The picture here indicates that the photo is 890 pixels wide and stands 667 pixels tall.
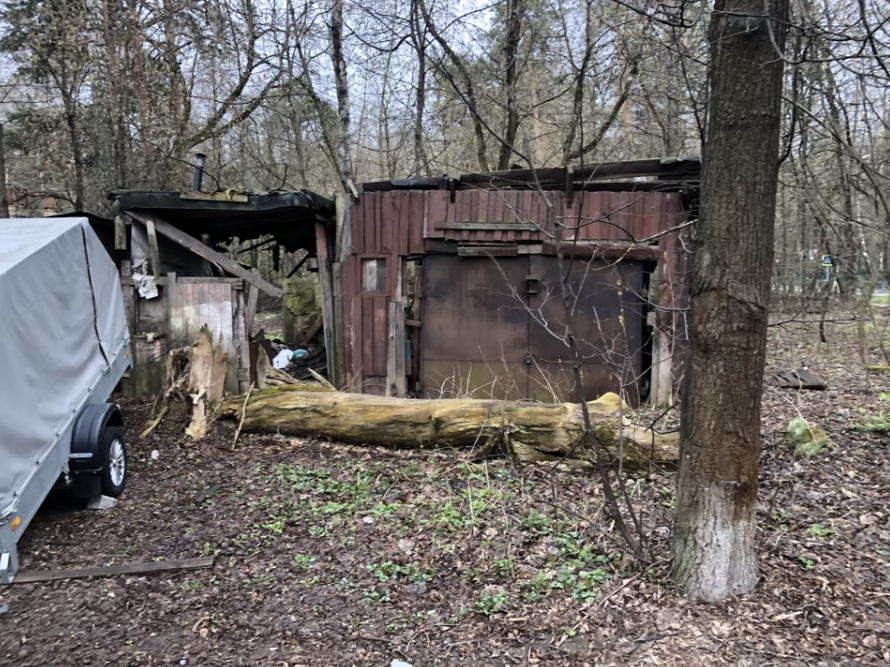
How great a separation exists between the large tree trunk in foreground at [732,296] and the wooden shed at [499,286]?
4.84 m

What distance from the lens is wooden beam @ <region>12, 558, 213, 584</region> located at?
3.84 metres

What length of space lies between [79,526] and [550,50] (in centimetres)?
1250

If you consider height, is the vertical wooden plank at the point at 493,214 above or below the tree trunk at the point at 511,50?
below

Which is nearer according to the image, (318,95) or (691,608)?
(691,608)

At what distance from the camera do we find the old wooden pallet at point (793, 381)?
8133 mm

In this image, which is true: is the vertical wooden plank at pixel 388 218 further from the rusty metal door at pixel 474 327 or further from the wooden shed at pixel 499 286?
the rusty metal door at pixel 474 327

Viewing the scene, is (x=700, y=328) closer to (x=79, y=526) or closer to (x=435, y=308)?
(x=79, y=526)

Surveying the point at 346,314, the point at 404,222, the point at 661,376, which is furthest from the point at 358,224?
the point at 661,376

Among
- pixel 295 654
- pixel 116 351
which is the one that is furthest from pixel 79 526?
pixel 295 654

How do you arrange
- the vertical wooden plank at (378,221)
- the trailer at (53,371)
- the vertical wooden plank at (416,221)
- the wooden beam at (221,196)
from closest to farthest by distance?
the trailer at (53,371) → the wooden beam at (221,196) → the vertical wooden plank at (416,221) → the vertical wooden plank at (378,221)

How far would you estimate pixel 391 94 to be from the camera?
55.0 ft

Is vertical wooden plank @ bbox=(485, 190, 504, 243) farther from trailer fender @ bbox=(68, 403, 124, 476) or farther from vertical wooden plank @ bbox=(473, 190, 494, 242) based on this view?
trailer fender @ bbox=(68, 403, 124, 476)

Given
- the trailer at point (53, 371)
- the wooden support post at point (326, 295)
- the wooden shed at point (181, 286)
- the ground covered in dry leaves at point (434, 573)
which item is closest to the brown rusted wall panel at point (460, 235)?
the wooden support post at point (326, 295)

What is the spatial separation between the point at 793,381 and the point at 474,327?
466 centimetres
